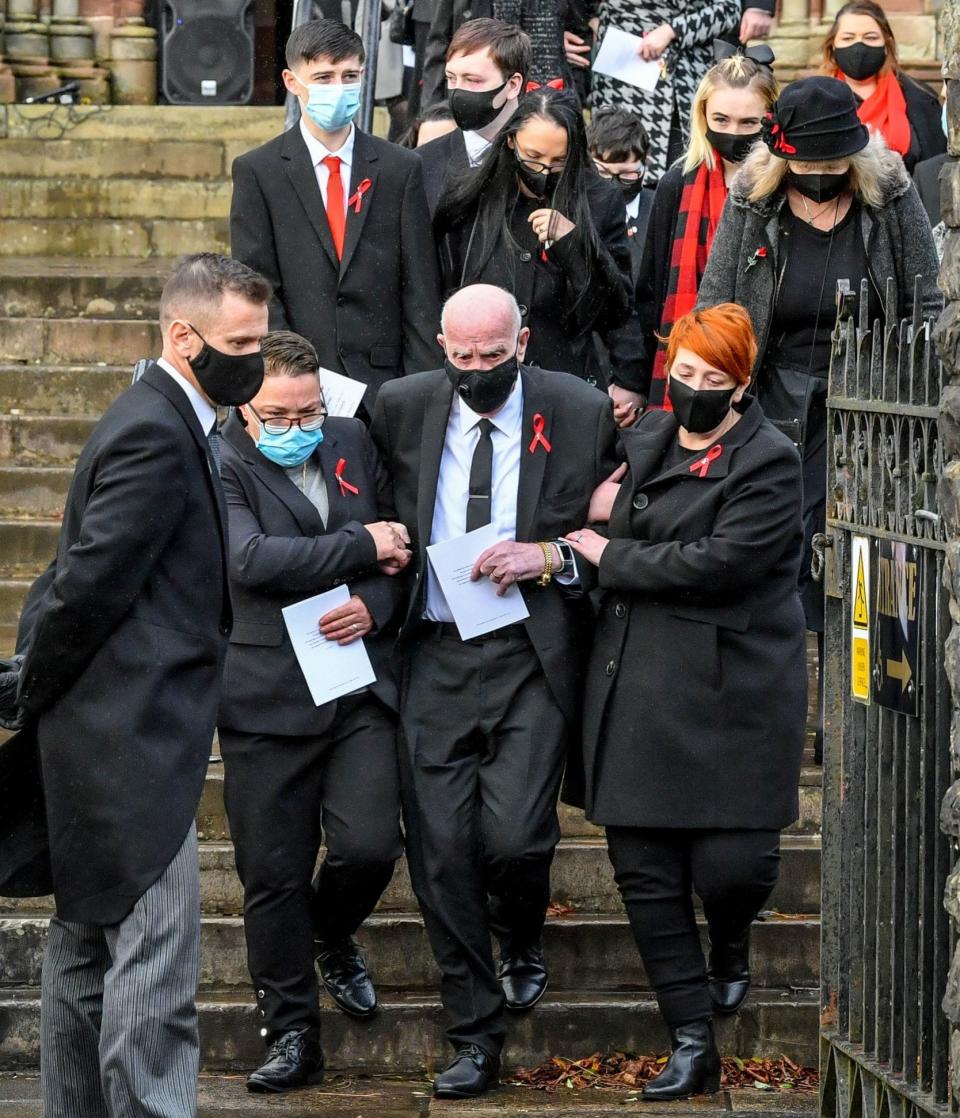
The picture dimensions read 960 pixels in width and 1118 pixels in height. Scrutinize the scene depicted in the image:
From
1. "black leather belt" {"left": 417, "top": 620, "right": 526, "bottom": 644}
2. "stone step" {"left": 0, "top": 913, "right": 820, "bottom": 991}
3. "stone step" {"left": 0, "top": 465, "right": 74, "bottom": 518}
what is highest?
"black leather belt" {"left": 417, "top": 620, "right": 526, "bottom": 644}

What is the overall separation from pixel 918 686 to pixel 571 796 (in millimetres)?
1588

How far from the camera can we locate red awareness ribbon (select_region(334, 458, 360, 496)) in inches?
249

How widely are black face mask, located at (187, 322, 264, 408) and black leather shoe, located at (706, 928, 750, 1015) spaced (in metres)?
2.18

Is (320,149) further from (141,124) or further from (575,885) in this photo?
(141,124)

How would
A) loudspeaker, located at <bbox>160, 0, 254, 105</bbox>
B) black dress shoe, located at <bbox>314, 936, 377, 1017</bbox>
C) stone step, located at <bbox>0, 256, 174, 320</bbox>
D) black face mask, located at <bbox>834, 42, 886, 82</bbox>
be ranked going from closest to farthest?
black dress shoe, located at <bbox>314, 936, 377, 1017</bbox>, black face mask, located at <bbox>834, 42, 886, 82</bbox>, stone step, located at <bbox>0, 256, 174, 320</bbox>, loudspeaker, located at <bbox>160, 0, 254, 105</bbox>

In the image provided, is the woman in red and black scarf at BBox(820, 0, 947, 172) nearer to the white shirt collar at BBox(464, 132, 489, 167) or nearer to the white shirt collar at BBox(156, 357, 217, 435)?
the white shirt collar at BBox(464, 132, 489, 167)

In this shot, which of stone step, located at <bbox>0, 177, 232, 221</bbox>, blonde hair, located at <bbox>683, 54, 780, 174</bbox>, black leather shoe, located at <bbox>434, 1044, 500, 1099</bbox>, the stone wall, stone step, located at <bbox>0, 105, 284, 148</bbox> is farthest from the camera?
stone step, located at <bbox>0, 105, 284, 148</bbox>

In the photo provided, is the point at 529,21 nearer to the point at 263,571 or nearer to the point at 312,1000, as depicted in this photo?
the point at 263,571

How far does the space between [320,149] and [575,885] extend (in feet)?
8.15

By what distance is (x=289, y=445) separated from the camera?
623cm

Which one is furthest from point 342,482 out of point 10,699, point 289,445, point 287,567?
point 10,699

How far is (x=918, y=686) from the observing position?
196 inches

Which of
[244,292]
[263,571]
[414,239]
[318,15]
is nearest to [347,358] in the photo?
[414,239]

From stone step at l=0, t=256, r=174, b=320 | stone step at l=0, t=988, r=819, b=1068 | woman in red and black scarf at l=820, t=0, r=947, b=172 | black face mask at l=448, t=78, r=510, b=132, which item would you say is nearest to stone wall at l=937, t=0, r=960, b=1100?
stone step at l=0, t=988, r=819, b=1068
